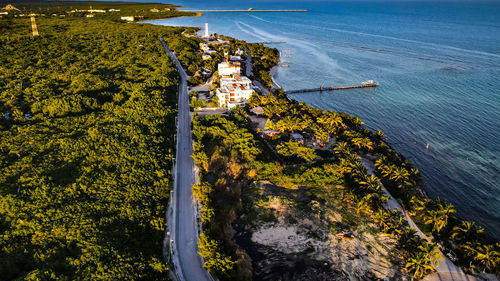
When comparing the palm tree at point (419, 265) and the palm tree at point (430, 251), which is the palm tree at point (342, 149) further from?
the palm tree at point (419, 265)

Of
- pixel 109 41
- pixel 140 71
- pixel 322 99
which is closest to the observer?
pixel 322 99

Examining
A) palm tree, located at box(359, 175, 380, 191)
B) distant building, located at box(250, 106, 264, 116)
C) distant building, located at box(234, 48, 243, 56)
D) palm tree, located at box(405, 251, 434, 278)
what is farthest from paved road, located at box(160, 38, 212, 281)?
distant building, located at box(234, 48, 243, 56)

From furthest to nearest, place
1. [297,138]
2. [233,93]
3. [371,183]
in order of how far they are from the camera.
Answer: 1. [233,93]
2. [297,138]
3. [371,183]

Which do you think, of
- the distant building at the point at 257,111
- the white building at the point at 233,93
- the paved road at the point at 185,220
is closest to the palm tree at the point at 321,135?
the distant building at the point at 257,111

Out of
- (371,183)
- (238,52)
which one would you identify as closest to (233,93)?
(371,183)

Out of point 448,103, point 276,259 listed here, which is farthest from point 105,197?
point 448,103

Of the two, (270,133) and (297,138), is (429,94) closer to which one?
(297,138)

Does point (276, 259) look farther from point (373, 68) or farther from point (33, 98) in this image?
point (373, 68)
